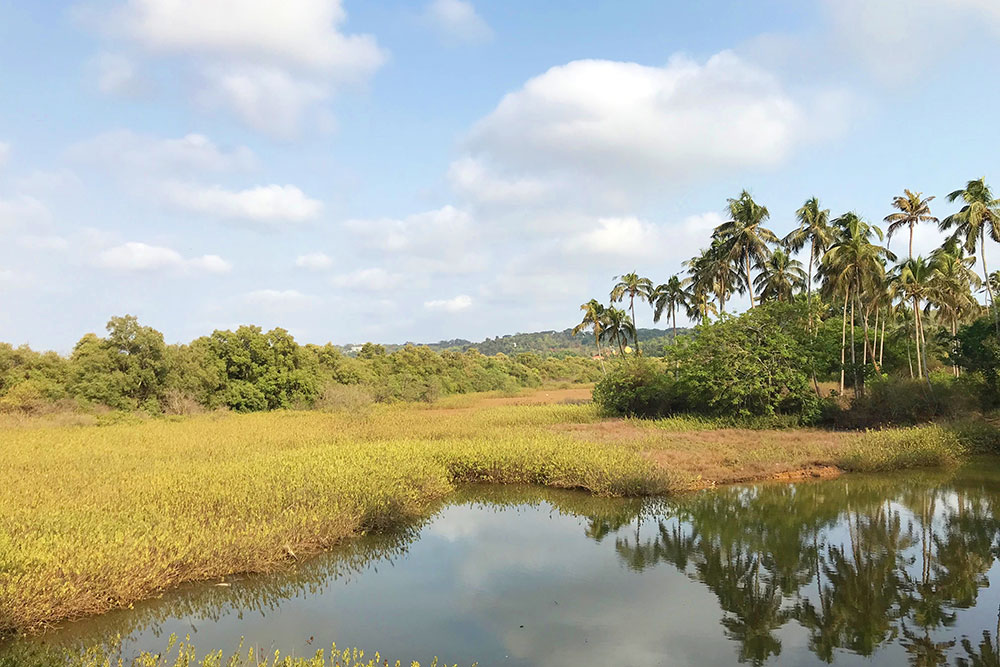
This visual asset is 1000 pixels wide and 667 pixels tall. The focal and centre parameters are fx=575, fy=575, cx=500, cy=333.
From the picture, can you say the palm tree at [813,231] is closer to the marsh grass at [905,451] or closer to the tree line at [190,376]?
the marsh grass at [905,451]

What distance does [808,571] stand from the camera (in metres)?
11.2

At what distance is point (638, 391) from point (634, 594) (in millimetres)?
24464

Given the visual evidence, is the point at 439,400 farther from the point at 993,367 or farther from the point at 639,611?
the point at 639,611

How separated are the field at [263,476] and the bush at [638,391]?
399 cm

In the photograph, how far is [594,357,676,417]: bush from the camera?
110ft

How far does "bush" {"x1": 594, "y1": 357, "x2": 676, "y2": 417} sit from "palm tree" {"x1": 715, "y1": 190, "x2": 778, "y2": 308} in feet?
29.5

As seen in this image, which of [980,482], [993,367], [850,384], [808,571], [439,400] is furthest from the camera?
[439,400]

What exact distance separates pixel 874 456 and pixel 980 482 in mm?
2893

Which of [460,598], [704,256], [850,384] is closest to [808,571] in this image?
[460,598]

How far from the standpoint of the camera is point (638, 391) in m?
34.1

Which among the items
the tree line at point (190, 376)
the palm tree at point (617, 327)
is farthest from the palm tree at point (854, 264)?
the tree line at point (190, 376)

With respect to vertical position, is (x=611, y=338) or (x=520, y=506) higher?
(x=611, y=338)

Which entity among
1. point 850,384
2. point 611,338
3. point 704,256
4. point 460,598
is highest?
point 704,256

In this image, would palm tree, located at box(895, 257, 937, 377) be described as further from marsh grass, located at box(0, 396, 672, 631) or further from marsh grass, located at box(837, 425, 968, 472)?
marsh grass, located at box(0, 396, 672, 631)
